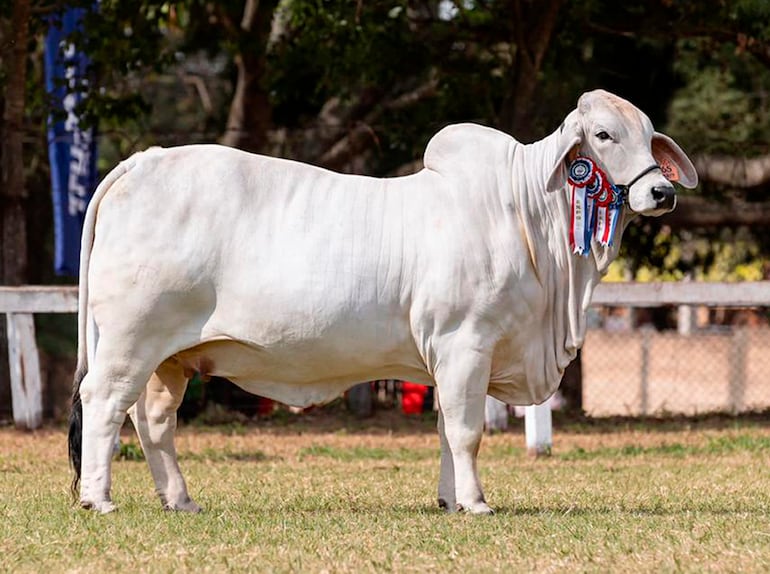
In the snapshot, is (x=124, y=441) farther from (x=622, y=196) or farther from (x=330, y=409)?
(x=622, y=196)

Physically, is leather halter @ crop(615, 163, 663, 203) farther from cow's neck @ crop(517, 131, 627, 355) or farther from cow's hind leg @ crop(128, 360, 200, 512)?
cow's hind leg @ crop(128, 360, 200, 512)

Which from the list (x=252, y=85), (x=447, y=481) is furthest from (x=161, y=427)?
(x=252, y=85)

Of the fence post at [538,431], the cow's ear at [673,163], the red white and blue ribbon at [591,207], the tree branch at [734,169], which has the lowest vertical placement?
the fence post at [538,431]

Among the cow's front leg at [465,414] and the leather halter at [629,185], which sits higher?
the leather halter at [629,185]

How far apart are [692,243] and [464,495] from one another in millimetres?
15025

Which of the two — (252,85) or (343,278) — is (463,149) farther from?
(252,85)

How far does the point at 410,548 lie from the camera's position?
6.45m

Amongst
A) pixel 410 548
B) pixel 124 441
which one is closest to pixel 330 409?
pixel 124 441

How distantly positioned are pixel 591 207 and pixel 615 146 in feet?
1.15

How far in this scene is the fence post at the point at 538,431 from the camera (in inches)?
454

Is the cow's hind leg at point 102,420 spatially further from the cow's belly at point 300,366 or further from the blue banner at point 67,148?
the blue banner at point 67,148

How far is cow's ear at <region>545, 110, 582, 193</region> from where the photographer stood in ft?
25.3

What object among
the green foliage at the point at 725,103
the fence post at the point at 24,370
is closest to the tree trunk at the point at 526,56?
the green foliage at the point at 725,103

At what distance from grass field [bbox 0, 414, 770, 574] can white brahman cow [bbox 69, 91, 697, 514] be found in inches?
22.7
